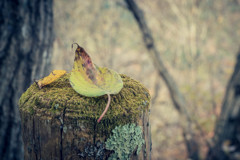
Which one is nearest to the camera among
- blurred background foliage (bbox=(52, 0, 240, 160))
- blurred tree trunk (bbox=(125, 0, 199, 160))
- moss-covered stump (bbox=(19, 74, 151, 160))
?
moss-covered stump (bbox=(19, 74, 151, 160))

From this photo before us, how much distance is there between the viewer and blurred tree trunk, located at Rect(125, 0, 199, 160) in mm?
3178

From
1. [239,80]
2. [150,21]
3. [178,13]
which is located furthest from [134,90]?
[150,21]

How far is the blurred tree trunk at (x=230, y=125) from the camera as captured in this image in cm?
319

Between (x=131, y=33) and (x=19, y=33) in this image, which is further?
(x=131, y=33)

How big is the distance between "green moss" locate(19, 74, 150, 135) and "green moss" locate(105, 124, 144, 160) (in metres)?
0.03

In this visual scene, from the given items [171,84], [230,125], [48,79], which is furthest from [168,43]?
[48,79]

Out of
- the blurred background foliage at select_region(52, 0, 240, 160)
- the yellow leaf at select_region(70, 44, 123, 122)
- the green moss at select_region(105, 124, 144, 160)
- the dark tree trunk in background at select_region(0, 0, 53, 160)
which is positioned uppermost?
the blurred background foliage at select_region(52, 0, 240, 160)

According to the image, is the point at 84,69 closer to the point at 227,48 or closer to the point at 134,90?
the point at 134,90

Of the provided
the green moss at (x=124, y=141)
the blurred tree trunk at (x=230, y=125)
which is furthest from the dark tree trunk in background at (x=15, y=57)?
the blurred tree trunk at (x=230, y=125)

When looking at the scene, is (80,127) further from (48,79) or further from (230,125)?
(230,125)

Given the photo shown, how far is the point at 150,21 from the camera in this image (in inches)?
235

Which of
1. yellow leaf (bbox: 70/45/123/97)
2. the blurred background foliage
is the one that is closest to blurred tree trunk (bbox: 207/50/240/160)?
the blurred background foliage

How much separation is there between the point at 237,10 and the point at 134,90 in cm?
663

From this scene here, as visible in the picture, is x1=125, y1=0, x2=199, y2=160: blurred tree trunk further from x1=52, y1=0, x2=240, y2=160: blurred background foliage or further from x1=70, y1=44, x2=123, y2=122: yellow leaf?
x1=70, y1=44, x2=123, y2=122: yellow leaf
